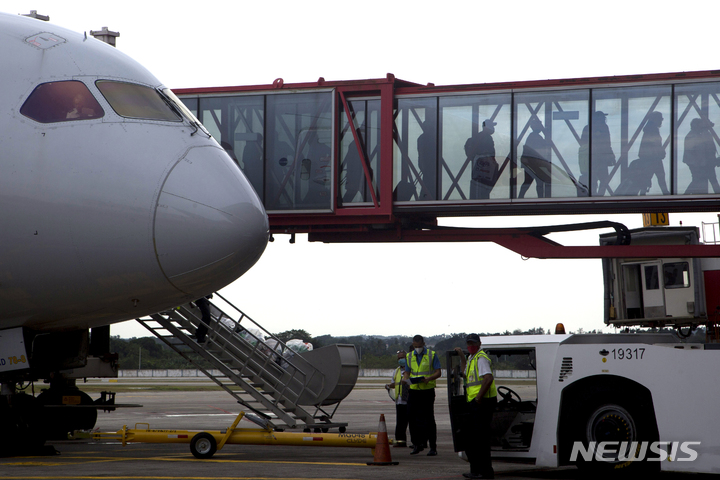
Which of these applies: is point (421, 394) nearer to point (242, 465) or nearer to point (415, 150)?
point (242, 465)

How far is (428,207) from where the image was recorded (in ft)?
61.6

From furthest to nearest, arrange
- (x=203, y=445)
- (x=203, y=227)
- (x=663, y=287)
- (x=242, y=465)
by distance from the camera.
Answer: (x=663, y=287), (x=203, y=445), (x=242, y=465), (x=203, y=227)

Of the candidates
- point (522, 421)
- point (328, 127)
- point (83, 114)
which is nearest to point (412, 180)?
point (328, 127)

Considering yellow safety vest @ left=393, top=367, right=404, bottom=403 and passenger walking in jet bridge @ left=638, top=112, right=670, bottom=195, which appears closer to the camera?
passenger walking in jet bridge @ left=638, top=112, right=670, bottom=195

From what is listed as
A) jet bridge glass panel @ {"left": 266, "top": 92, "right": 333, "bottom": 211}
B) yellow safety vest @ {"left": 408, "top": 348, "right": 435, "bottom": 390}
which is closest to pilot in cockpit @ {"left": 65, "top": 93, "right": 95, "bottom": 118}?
yellow safety vest @ {"left": 408, "top": 348, "right": 435, "bottom": 390}

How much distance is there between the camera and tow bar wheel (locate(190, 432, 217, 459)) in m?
13.7

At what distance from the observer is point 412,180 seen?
1897 centimetres

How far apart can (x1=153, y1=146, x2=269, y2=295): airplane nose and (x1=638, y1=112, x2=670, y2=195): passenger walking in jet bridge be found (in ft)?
37.8

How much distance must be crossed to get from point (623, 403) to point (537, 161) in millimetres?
8415

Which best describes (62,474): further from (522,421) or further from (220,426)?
(220,426)

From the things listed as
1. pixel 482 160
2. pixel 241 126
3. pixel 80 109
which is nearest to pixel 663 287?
pixel 482 160

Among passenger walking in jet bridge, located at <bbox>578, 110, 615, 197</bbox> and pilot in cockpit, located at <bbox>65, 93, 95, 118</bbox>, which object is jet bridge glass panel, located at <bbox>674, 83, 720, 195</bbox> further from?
pilot in cockpit, located at <bbox>65, 93, 95, 118</bbox>

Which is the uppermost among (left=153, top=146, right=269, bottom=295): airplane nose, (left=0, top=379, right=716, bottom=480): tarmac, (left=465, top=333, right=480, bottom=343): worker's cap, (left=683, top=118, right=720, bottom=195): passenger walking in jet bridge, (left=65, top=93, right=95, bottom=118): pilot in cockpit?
(left=683, top=118, right=720, bottom=195): passenger walking in jet bridge

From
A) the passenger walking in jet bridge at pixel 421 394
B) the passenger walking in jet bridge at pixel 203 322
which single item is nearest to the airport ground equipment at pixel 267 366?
the passenger walking in jet bridge at pixel 203 322
